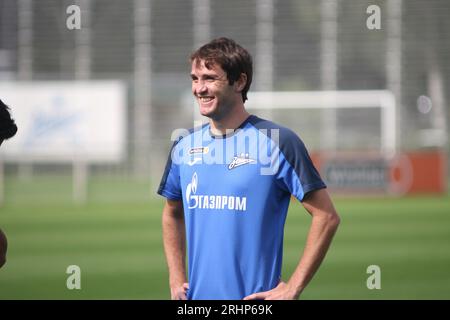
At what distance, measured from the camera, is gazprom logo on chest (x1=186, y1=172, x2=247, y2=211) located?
13.7 ft

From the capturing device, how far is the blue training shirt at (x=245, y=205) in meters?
4.16

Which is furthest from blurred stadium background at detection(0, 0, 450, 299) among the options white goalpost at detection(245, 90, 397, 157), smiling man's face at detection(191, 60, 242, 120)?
smiling man's face at detection(191, 60, 242, 120)

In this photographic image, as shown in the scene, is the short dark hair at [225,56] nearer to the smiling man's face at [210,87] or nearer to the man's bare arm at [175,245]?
the smiling man's face at [210,87]

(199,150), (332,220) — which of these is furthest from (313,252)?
(199,150)

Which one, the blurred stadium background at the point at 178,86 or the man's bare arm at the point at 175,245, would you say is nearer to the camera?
the man's bare arm at the point at 175,245

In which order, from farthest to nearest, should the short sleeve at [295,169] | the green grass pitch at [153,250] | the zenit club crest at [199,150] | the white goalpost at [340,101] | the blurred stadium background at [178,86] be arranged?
the white goalpost at [340,101] < the blurred stadium background at [178,86] < the green grass pitch at [153,250] < the zenit club crest at [199,150] < the short sleeve at [295,169]

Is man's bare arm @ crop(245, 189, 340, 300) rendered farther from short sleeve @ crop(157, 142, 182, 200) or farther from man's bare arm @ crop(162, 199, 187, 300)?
short sleeve @ crop(157, 142, 182, 200)

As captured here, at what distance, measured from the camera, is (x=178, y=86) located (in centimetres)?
3397

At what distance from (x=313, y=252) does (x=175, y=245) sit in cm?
82

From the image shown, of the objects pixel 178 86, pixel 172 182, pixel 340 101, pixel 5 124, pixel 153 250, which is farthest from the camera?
pixel 178 86

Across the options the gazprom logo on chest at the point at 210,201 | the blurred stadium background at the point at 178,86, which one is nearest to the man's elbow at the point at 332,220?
the gazprom logo on chest at the point at 210,201

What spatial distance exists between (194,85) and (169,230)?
82 cm

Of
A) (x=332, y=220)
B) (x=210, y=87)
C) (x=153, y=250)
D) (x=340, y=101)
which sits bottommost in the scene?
(x=153, y=250)

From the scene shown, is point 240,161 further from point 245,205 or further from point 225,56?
point 225,56
